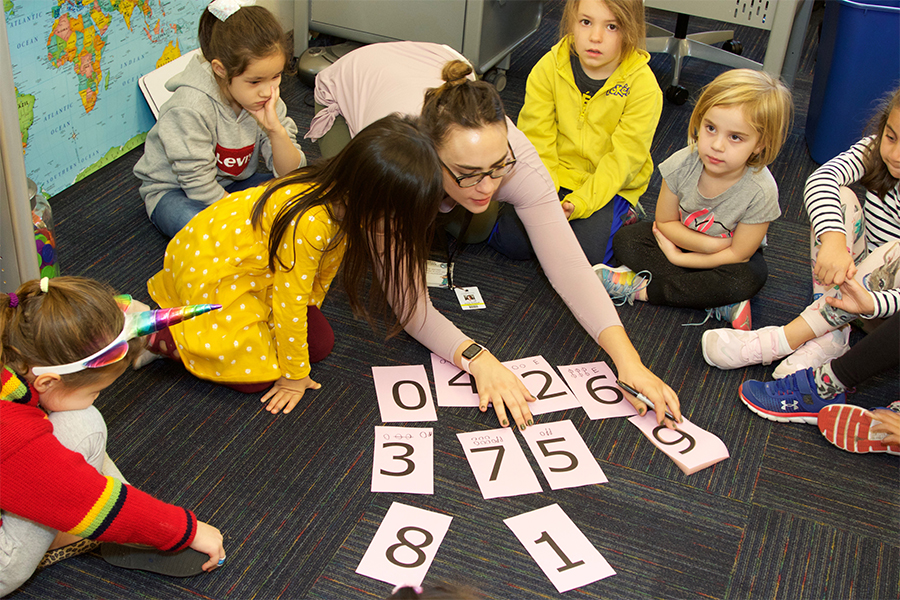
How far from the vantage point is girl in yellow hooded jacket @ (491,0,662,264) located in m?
2.24

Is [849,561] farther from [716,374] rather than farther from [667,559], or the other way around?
[716,374]

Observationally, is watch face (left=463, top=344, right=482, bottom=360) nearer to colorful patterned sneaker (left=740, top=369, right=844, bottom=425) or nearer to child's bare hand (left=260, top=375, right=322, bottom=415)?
child's bare hand (left=260, top=375, right=322, bottom=415)

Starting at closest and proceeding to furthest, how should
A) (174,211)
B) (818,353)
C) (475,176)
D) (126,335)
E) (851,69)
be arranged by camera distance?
(126,335), (475,176), (818,353), (174,211), (851,69)

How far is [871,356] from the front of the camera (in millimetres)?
1823

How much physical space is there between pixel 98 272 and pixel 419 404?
105 centimetres

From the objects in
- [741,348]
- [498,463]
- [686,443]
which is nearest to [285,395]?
[498,463]

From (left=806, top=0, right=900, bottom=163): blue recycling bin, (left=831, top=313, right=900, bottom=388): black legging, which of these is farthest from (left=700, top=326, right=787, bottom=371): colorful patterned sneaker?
(left=806, top=0, right=900, bottom=163): blue recycling bin

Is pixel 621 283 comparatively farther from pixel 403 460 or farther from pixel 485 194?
pixel 403 460

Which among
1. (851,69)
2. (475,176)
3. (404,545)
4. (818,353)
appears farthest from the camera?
(851,69)

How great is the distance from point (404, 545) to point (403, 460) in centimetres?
23

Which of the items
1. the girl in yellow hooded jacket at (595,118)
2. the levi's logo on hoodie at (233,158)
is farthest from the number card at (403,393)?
the levi's logo on hoodie at (233,158)

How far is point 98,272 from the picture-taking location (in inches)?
87.0

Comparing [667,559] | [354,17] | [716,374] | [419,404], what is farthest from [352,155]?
[354,17]

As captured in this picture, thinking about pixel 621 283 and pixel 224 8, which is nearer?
pixel 224 8
